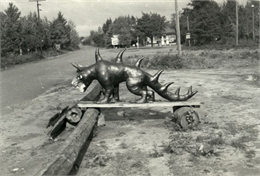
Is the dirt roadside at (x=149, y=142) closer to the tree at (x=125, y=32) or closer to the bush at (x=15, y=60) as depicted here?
the bush at (x=15, y=60)

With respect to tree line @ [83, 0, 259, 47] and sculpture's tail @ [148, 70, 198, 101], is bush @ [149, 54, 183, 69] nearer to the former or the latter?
sculpture's tail @ [148, 70, 198, 101]

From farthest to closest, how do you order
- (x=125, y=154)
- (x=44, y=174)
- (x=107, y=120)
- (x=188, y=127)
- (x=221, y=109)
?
(x=221, y=109), (x=107, y=120), (x=188, y=127), (x=125, y=154), (x=44, y=174)

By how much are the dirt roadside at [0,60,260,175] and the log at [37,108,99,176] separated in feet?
0.58

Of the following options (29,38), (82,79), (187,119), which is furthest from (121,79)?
(29,38)

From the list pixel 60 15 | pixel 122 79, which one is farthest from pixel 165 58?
pixel 60 15

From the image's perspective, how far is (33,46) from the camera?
3888cm

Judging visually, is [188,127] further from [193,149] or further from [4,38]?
[4,38]

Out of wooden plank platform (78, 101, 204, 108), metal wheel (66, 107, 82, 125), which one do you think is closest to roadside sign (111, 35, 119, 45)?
wooden plank platform (78, 101, 204, 108)

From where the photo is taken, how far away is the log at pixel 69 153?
3396 mm

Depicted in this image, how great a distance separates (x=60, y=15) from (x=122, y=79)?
246 feet

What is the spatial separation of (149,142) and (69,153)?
183 centimetres

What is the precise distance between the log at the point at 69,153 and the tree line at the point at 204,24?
41398mm

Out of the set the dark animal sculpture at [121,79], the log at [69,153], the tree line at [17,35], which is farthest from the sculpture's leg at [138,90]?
the tree line at [17,35]

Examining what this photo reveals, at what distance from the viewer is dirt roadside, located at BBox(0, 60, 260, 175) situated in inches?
169
